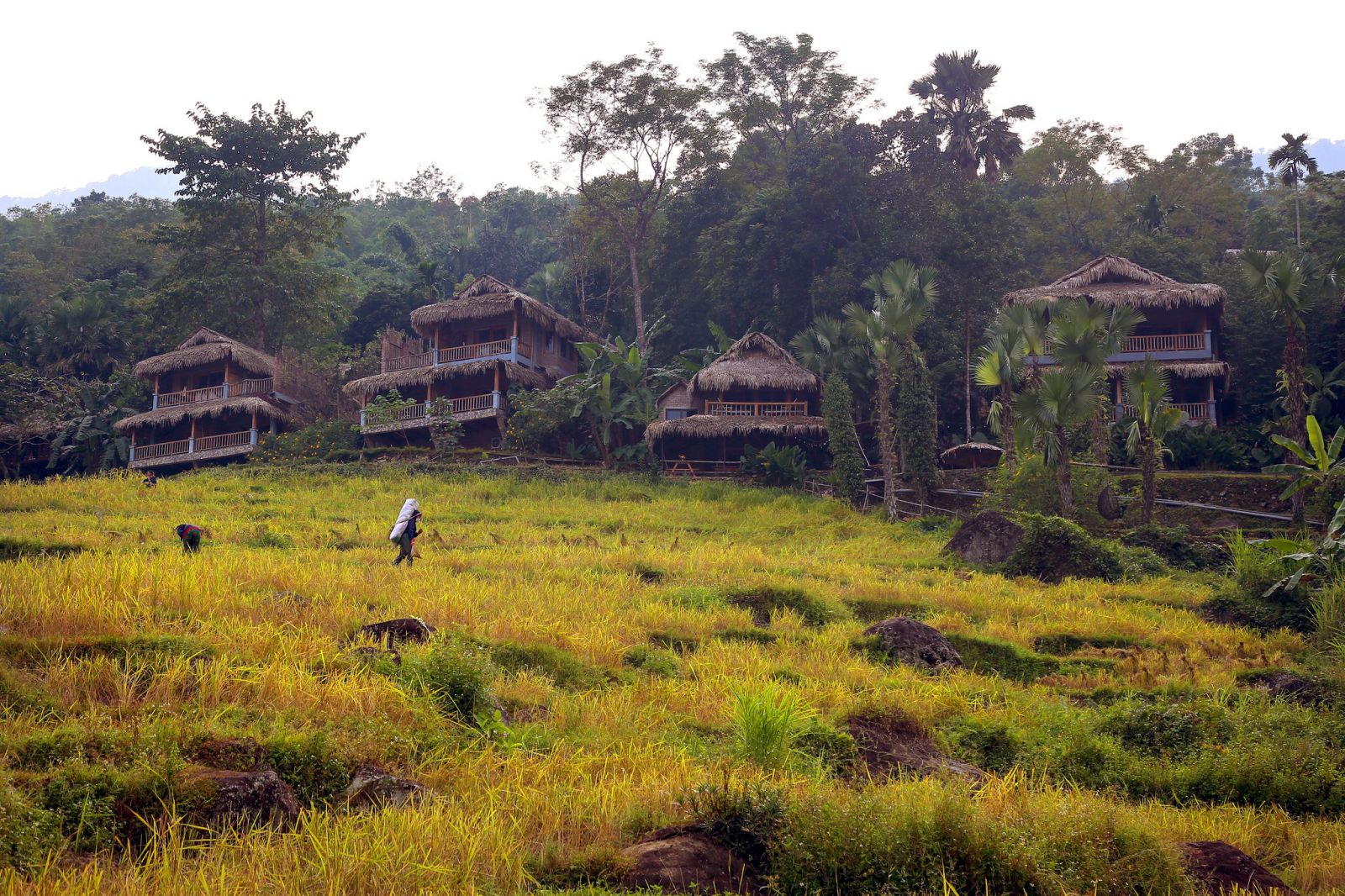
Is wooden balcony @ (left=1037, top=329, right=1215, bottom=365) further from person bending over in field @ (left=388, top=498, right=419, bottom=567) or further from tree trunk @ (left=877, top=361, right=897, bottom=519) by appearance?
person bending over in field @ (left=388, top=498, right=419, bottom=567)

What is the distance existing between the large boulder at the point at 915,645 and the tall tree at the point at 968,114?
3253 cm

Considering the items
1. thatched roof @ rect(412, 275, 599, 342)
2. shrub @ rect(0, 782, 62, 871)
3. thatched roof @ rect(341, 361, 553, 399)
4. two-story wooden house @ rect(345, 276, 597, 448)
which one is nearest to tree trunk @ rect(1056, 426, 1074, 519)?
two-story wooden house @ rect(345, 276, 597, 448)

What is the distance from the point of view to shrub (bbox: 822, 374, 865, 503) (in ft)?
99.3

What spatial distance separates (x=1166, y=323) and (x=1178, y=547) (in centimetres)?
1463

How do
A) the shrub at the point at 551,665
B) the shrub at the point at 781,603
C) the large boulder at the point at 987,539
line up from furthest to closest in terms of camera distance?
the large boulder at the point at 987,539 → the shrub at the point at 781,603 → the shrub at the point at 551,665

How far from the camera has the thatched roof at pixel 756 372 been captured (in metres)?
35.1

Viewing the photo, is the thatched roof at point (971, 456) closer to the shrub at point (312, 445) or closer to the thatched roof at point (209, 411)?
the shrub at point (312, 445)

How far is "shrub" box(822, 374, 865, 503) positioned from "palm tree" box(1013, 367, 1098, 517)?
19.9 feet

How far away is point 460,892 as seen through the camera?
5.93m

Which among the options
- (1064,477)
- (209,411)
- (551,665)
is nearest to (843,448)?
(1064,477)

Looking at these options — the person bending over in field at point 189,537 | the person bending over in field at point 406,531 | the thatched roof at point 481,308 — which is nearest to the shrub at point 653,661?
the person bending over in field at point 406,531

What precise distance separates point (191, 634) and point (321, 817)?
3.78m

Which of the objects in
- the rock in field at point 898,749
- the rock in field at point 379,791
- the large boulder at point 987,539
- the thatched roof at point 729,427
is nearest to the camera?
the rock in field at point 379,791

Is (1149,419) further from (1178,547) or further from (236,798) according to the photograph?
(236,798)
